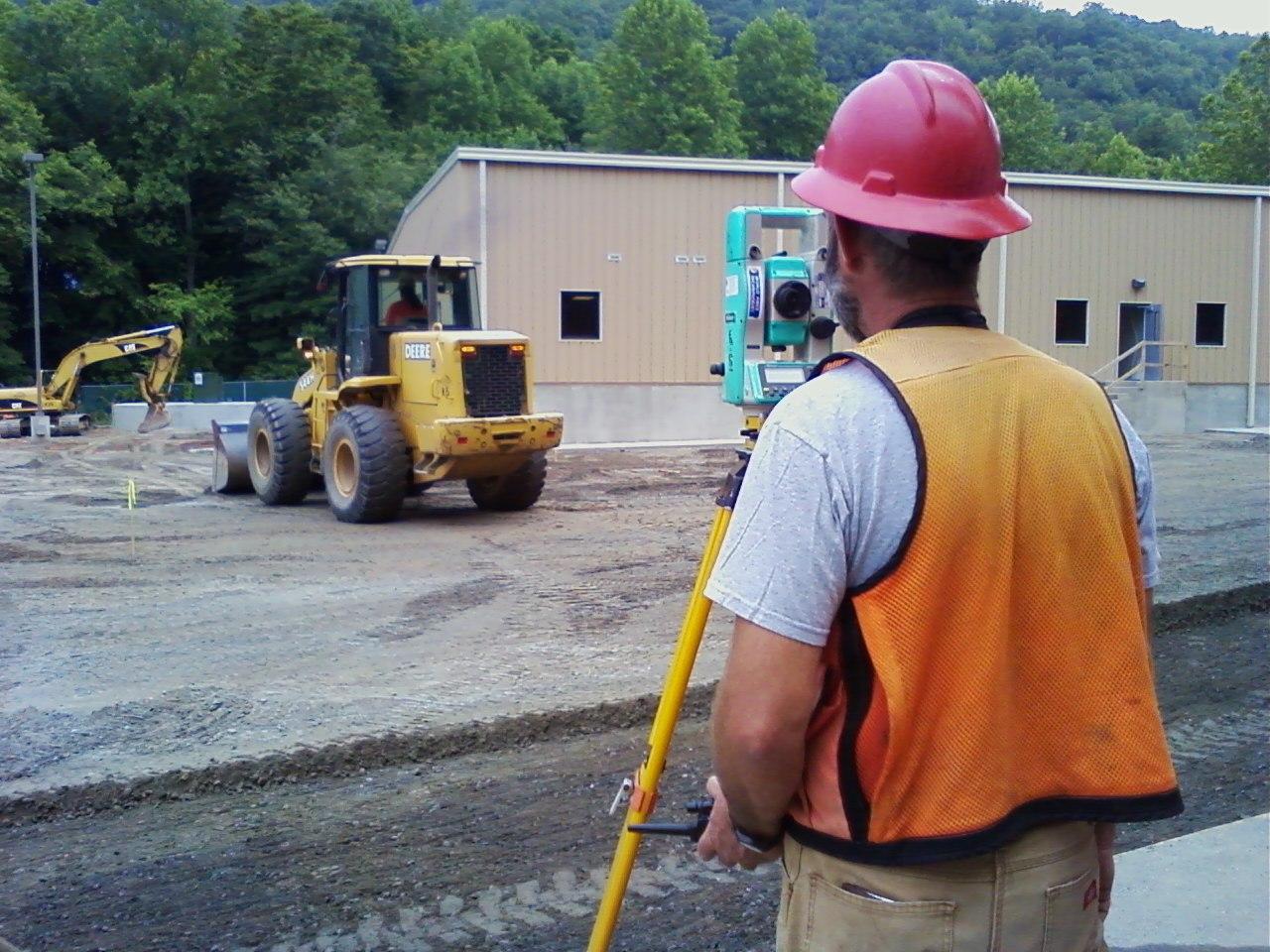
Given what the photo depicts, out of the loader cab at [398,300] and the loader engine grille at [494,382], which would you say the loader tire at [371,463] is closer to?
the loader cab at [398,300]

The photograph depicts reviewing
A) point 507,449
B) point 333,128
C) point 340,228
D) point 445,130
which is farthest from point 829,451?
point 445,130

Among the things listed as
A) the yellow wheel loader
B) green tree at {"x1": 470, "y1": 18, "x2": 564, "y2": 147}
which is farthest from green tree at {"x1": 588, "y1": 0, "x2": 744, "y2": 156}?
the yellow wheel loader

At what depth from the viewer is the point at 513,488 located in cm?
1499

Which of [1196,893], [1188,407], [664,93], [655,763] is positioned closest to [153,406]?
[1188,407]

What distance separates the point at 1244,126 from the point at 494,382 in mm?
61697

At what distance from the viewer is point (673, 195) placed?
2784 cm

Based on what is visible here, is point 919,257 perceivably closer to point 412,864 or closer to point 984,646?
point 984,646

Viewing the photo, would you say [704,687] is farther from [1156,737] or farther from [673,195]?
[673,195]

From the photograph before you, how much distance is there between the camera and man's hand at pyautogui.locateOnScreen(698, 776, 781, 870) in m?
2.04

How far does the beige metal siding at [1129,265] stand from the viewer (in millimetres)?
30766

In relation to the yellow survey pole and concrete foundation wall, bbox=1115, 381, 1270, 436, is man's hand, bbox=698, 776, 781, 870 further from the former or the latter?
concrete foundation wall, bbox=1115, 381, 1270, 436

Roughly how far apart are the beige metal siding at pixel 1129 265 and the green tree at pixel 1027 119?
49137 millimetres

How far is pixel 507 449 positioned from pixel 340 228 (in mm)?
44156

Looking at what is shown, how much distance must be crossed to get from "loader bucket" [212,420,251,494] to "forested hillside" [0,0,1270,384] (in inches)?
1467
